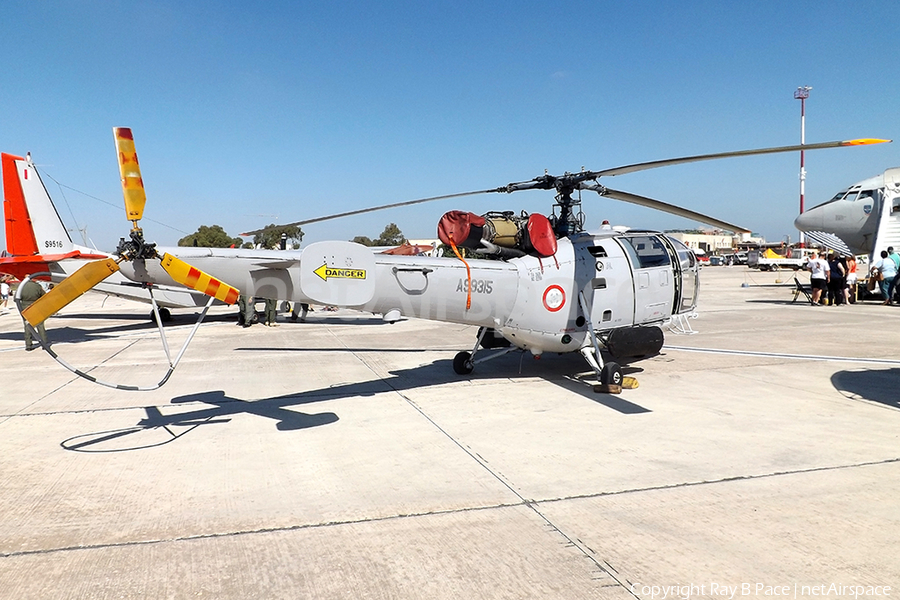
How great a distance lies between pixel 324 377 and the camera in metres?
9.70

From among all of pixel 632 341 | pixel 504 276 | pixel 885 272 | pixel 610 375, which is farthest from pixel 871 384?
pixel 885 272

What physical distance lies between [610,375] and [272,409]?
15.1 ft

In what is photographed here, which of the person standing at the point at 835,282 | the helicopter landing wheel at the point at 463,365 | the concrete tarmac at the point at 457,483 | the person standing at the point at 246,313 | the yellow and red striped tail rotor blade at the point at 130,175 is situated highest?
the yellow and red striped tail rotor blade at the point at 130,175

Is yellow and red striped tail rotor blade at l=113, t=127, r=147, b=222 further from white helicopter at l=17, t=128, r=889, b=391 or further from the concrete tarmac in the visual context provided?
the concrete tarmac

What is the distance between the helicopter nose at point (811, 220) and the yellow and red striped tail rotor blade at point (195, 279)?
73.3ft

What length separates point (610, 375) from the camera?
321 inches

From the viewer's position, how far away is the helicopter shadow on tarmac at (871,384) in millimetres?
7695

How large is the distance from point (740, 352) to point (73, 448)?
427 inches

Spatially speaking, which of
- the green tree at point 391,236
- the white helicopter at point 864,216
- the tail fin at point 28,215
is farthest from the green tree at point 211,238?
the white helicopter at point 864,216

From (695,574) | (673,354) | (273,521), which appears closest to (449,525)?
(273,521)

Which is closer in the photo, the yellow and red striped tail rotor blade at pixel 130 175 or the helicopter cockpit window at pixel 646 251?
the yellow and red striped tail rotor blade at pixel 130 175

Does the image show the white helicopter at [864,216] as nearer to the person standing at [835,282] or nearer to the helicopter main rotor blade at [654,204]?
the person standing at [835,282]

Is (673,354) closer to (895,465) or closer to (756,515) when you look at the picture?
(895,465)

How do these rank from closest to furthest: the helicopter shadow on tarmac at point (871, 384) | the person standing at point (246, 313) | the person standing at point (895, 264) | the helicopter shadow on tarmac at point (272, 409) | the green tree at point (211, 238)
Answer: the helicopter shadow on tarmac at point (272, 409)
the helicopter shadow on tarmac at point (871, 384)
the person standing at point (246, 313)
the person standing at point (895, 264)
the green tree at point (211, 238)
